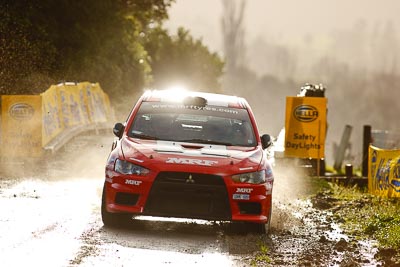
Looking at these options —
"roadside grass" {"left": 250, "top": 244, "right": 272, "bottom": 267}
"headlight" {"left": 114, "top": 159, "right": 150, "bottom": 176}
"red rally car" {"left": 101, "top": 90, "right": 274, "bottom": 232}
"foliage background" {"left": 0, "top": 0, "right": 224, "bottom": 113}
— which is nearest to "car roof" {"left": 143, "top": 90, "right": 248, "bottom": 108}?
"red rally car" {"left": 101, "top": 90, "right": 274, "bottom": 232}

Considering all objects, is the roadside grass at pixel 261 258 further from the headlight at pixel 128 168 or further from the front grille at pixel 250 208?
the headlight at pixel 128 168

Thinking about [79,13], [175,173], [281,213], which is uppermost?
[79,13]

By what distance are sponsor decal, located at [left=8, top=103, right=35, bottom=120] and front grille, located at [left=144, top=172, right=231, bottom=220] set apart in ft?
36.1

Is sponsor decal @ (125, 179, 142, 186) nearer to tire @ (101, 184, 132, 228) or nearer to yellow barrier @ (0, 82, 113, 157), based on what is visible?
tire @ (101, 184, 132, 228)

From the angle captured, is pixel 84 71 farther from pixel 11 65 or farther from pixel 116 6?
pixel 11 65

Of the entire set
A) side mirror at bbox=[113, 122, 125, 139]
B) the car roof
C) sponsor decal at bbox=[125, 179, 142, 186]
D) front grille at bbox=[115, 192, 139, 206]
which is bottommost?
front grille at bbox=[115, 192, 139, 206]

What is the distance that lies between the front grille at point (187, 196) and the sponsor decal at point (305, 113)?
10.1 meters

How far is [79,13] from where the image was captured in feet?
126

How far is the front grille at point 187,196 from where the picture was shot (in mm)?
10742

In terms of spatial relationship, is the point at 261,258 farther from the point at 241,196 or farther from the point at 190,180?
the point at 190,180

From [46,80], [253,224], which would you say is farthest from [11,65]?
[253,224]

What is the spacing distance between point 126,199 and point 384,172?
8.23 metres

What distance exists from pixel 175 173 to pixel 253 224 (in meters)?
1.20

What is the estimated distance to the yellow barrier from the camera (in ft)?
69.2
